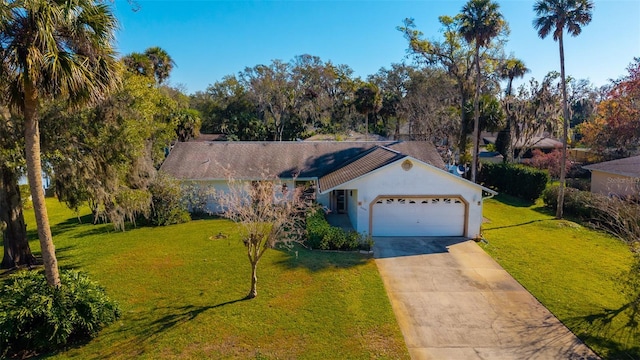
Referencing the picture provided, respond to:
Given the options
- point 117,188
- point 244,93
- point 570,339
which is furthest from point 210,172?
point 244,93

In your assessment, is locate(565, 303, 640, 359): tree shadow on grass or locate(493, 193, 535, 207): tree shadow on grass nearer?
locate(565, 303, 640, 359): tree shadow on grass

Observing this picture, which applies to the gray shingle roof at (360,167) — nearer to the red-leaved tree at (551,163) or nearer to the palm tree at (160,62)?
the red-leaved tree at (551,163)

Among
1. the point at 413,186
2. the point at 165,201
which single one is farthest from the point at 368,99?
the point at 165,201

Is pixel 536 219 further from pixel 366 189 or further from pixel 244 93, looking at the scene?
pixel 244 93

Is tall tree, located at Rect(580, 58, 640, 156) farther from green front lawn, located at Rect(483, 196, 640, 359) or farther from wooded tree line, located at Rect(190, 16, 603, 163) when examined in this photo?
green front lawn, located at Rect(483, 196, 640, 359)

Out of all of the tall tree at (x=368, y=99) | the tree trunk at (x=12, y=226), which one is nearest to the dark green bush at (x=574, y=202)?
the tall tree at (x=368, y=99)

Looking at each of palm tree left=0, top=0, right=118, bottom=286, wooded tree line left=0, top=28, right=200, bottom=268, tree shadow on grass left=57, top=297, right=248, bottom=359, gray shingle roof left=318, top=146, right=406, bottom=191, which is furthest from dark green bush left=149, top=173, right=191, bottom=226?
palm tree left=0, top=0, right=118, bottom=286

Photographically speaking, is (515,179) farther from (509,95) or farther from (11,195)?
(11,195)
